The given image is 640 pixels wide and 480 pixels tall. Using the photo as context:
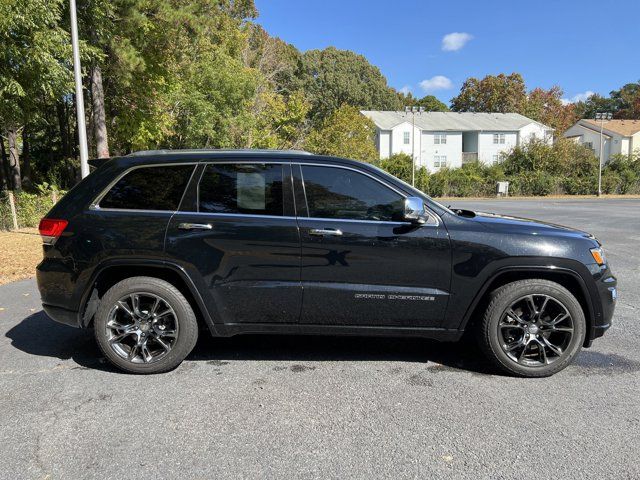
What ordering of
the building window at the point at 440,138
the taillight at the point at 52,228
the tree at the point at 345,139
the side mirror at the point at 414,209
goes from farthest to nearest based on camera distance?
the building window at the point at 440,138
the tree at the point at 345,139
the taillight at the point at 52,228
the side mirror at the point at 414,209

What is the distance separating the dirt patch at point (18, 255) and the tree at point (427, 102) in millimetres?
87482

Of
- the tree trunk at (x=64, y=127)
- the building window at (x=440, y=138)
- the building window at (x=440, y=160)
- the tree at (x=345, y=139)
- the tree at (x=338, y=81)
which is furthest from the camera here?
the tree at (x=338, y=81)

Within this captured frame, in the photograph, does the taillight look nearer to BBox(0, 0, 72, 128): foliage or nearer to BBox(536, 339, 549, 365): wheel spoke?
BBox(536, 339, 549, 365): wheel spoke

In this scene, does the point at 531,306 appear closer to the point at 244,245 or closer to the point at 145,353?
the point at 244,245

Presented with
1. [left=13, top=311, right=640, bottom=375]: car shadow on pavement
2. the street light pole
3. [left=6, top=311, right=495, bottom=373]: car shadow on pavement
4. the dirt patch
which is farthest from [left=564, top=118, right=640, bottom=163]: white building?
[left=6, top=311, right=495, bottom=373]: car shadow on pavement

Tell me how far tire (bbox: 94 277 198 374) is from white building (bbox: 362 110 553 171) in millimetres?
56266

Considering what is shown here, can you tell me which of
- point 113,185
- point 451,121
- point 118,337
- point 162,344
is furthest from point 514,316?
point 451,121

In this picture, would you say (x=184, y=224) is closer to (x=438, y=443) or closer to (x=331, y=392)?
(x=331, y=392)

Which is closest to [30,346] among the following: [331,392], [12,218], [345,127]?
[331,392]

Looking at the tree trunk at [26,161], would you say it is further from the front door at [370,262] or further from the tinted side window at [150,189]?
the front door at [370,262]

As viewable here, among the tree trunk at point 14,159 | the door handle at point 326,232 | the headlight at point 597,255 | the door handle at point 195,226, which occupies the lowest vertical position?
the headlight at point 597,255

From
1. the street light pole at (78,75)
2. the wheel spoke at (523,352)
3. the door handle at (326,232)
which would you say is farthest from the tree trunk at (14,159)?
the wheel spoke at (523,352)

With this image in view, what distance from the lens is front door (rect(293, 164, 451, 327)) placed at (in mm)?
3912

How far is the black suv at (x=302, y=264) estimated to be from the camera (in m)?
3.92
